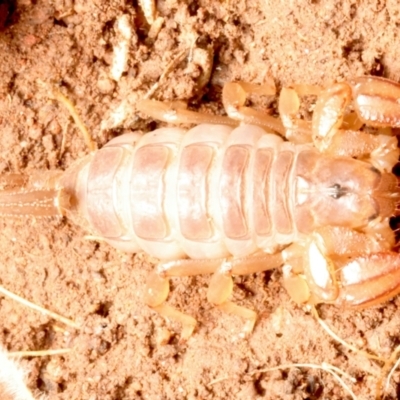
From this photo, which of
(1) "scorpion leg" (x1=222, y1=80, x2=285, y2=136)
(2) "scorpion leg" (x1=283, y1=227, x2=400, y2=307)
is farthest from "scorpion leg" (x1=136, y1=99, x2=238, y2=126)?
(2) "scorpion leg" (x1=283, y1=227, x2=400, y2=307)

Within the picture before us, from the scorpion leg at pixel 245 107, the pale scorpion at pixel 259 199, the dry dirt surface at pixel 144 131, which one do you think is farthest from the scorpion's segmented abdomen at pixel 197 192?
the dry dirt surface at pixel 144 131

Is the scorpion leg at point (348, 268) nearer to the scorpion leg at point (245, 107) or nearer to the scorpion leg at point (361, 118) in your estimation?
the scorpion leg at point (361, 118)

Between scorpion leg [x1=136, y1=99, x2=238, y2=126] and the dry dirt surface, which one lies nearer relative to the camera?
the dry dirt surface

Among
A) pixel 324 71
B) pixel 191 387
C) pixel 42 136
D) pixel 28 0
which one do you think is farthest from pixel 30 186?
pixel 324 71

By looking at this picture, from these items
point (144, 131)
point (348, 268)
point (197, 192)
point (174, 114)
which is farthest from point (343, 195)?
point (144, 131)

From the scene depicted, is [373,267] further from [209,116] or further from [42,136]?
[42,136]

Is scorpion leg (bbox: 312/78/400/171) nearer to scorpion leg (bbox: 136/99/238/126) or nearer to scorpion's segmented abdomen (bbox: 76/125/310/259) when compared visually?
scorpion's segmented abdomen (bbox: 76/125/310/259)
